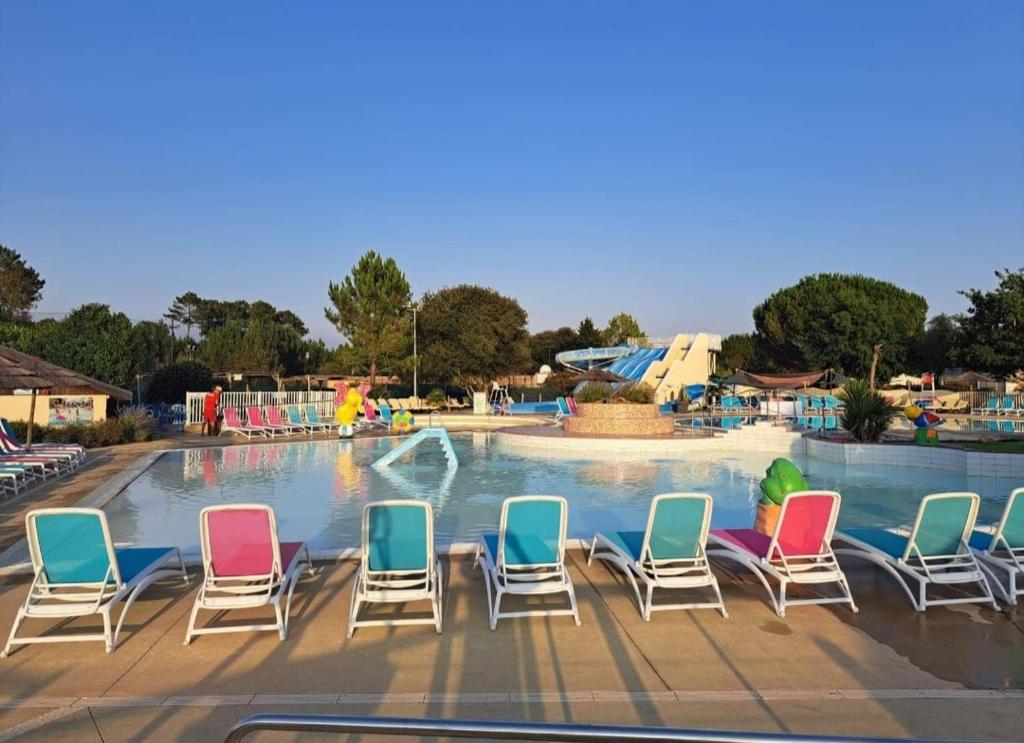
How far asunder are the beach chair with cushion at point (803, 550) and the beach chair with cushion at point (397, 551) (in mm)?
2306

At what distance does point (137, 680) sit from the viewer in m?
3.74

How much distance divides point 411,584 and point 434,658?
0.66 m

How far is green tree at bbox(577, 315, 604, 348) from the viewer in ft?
215

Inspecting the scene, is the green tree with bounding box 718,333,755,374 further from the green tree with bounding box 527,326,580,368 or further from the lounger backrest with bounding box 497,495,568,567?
the lounger backrest with bounding box 497,495,568,567

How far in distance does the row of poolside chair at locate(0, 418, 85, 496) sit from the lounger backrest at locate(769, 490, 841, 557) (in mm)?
10535

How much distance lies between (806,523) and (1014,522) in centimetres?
163

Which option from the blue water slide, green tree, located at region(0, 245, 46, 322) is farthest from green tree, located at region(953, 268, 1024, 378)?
green tree, located at region(0, 245, 46, 322)

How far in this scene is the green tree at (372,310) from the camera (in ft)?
126


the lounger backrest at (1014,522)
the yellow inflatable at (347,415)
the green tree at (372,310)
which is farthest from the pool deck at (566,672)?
the green tree at (372,310)

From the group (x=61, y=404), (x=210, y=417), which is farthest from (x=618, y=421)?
(x=61, y=404)

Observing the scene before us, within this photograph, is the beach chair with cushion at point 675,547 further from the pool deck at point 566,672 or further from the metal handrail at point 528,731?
the metal handrail at point 528,731

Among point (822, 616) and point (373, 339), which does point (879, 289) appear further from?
point (822, 616)

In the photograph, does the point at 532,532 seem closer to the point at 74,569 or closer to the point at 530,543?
the point at 530,543

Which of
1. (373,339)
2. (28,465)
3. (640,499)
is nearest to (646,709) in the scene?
(640,499)
